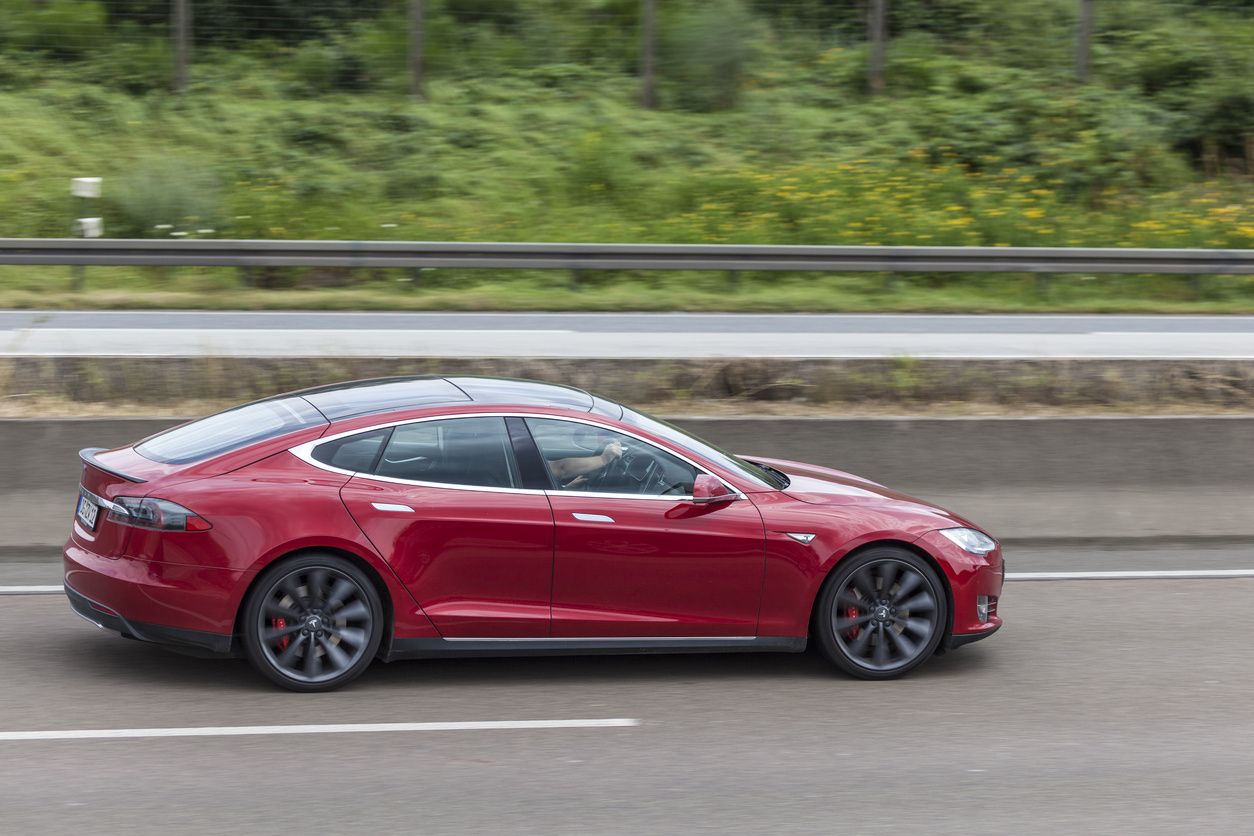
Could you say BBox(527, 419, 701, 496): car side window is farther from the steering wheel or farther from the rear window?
the rear window

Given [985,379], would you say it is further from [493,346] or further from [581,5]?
[581,5]

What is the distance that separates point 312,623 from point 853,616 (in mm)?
2549

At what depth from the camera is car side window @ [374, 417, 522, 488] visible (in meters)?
6.43

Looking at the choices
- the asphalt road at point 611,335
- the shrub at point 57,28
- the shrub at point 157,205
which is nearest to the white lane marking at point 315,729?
the asphalt road at point 611,335

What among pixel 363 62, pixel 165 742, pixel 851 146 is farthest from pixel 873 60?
pixel 165 742

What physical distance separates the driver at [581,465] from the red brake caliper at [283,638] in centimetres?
138

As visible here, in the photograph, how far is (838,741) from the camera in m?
5.91

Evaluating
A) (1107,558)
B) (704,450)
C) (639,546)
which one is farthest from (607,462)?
(1107,558)

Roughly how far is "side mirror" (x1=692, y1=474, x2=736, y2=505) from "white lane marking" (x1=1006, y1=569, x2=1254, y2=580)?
10.2ft

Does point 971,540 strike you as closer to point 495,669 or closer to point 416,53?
point 495,669

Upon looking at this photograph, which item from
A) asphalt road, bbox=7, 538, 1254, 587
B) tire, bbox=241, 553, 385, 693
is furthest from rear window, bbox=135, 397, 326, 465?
asphalt road, bbox=7, 538, 1254, 587

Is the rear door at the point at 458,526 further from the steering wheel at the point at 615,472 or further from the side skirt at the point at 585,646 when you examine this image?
the steering wheel at the point at 615,472

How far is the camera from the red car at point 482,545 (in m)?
6.15

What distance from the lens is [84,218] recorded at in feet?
65.5
